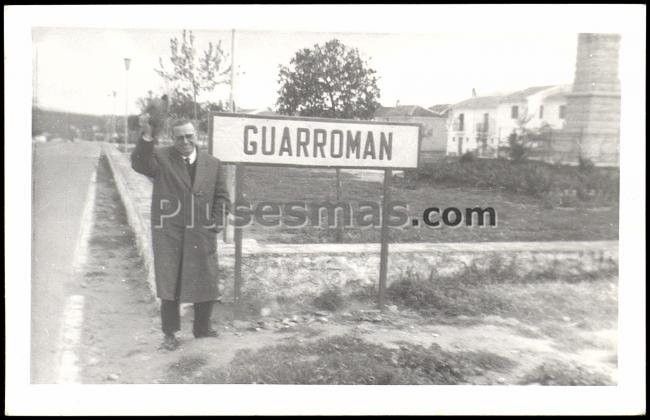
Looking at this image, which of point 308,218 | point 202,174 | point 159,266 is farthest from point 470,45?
point 159,266

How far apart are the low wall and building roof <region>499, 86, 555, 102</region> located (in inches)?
39.9

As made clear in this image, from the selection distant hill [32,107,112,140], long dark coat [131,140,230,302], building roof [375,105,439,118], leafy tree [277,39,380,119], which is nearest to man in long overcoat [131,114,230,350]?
long dark coat [131,140,230,302]

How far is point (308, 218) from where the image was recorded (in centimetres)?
399

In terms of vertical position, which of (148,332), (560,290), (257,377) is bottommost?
(257,377)

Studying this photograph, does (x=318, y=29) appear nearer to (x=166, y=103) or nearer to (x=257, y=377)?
(x=166, y=103)

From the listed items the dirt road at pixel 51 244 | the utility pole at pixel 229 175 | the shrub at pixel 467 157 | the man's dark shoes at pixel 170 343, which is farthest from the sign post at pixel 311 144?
the dirt road at pixel 51 244

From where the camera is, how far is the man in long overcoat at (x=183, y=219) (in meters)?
3.73

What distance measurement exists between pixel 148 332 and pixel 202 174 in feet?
3.67

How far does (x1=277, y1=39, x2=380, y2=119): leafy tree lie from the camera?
393 centimetres

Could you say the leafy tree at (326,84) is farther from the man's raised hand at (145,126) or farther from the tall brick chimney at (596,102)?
the tall brick chimney at (596,102)

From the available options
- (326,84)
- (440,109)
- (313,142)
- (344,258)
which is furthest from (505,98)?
(344,258)

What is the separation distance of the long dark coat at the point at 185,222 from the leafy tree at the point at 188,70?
1.24 feet

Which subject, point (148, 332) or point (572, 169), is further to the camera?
point (572, 169)

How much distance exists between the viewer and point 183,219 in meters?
3.78
